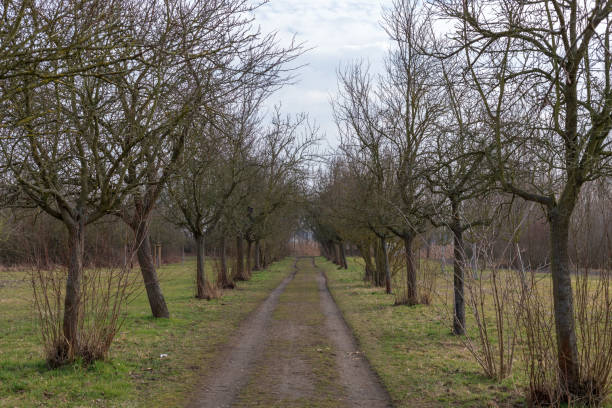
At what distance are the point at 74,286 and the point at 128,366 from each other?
1526 millimetres

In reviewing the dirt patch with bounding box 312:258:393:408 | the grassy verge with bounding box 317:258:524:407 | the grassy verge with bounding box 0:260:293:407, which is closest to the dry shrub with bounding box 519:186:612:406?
the grassy verge with bounding box 317:258:524:407

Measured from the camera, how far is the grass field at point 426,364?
20.8 ft

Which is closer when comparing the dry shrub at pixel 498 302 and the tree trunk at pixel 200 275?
the dry shrub at pixel 498 302

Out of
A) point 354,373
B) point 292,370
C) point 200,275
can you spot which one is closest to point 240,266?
point 200,275

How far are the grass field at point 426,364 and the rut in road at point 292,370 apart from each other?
11.6 inches

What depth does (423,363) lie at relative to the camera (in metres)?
8.23

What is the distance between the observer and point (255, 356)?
8.80m

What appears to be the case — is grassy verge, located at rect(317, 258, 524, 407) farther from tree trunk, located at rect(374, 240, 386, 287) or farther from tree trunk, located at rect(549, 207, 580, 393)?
tree trunk, located at rect(374, 240, 386, 287)

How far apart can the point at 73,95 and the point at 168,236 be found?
44.2m

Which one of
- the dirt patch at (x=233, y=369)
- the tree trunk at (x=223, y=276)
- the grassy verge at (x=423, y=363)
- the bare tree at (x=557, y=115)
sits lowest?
the grassy verge at (x=423, y=363)

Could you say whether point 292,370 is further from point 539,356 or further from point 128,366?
point 539,356

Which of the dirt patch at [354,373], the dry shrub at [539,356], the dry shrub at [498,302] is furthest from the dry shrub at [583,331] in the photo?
the dirt patch at [354,373]

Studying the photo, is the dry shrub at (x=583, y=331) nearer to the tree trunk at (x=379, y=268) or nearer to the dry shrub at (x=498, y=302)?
the dry shrub at (x=498, y=302)

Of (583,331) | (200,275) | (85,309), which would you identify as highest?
(85,309)
